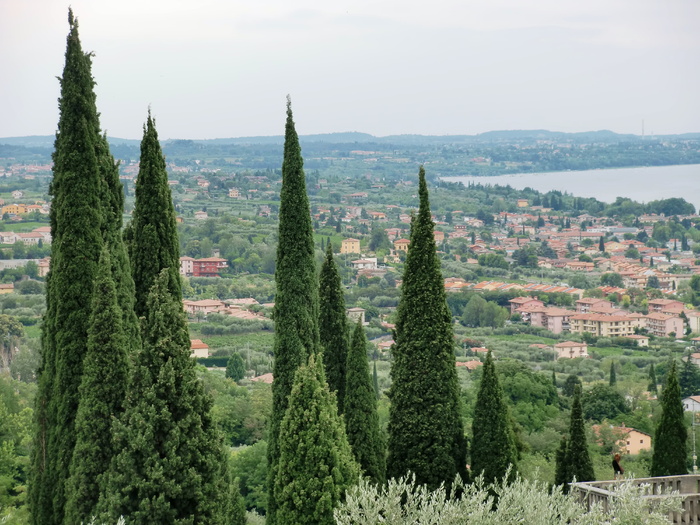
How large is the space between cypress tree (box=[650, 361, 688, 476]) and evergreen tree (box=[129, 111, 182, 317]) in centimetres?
760

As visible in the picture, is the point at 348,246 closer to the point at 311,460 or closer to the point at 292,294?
the point at 292,294

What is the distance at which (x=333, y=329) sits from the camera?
14336 millimetres

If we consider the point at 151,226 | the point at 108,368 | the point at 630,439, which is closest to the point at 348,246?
the point at 630,439

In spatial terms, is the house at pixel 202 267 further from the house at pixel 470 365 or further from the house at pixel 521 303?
the house at pixel 470 365

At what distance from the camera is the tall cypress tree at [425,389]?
12539mm

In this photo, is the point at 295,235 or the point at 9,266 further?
the point at 9,266

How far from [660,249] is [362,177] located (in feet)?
214

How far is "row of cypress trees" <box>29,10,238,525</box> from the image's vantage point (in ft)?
29.9

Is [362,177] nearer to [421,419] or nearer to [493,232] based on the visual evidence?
[493,232]

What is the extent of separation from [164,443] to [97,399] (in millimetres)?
948

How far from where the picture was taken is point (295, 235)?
44.3ft

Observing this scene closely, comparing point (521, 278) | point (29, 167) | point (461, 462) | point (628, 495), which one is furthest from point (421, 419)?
point (29, 167)

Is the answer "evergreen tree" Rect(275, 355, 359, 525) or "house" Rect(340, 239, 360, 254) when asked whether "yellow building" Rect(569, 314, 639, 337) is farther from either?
"evergreen tree" Rect(275, 355, 359, 525)

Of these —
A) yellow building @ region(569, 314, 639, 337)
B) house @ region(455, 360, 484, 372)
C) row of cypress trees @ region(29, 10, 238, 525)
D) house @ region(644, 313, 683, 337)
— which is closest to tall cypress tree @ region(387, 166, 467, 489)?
row of cypress trees @ region(29, 10, 238, 525)
